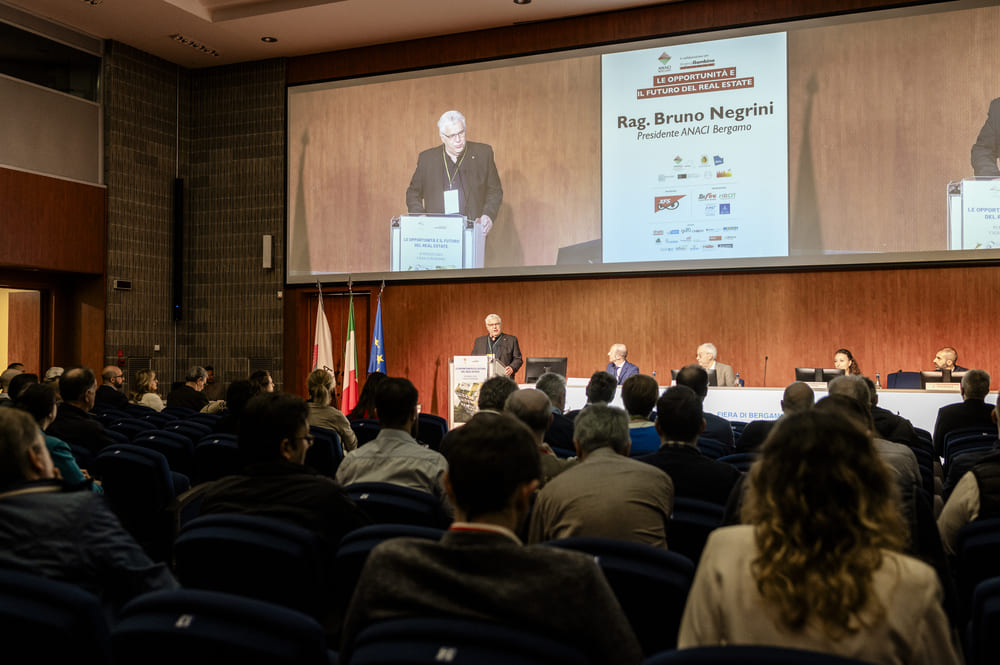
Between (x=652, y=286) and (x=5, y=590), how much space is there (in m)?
9.21

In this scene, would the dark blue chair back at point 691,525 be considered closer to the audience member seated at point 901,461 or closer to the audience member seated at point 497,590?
the audience member seated at point 901,461

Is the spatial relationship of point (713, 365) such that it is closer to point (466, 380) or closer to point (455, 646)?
point (466, 380)

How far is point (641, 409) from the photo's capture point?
440 centimetres

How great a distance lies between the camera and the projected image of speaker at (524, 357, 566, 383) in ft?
30.6

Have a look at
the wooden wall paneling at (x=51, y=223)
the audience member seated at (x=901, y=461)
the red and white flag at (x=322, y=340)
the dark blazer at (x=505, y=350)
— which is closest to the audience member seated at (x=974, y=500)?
the audience member seated at (x=901, y=461)

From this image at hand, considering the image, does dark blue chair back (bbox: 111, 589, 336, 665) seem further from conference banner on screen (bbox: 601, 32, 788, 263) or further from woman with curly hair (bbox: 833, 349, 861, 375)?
conference banner on screen (bbox: 601, 32, 788, 263)

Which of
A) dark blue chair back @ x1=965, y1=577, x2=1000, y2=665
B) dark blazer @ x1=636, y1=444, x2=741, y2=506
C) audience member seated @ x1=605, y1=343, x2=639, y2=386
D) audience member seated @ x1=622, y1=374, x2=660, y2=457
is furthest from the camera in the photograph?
audience member seated @ x1=605, y1=343, x2=639, y2=386

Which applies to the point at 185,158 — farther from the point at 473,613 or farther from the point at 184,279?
the point at 473,613

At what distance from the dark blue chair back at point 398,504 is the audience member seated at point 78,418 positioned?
8.17 ft

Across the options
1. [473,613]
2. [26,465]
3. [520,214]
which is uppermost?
[520,214]

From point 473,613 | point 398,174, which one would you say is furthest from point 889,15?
point 473,613

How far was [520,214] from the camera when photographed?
35.2ft

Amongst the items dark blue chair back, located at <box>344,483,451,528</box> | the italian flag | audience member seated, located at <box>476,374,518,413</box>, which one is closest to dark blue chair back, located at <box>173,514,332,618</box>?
dark blue chair back, located at <box>344,483,451,528</box>

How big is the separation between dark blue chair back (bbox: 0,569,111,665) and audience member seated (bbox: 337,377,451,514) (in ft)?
5.66
